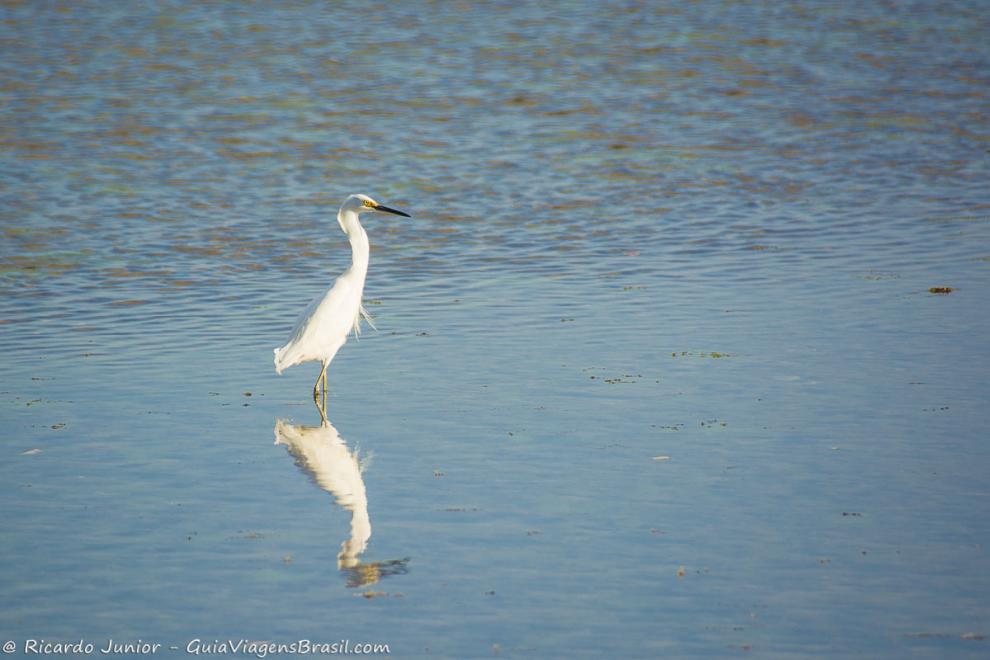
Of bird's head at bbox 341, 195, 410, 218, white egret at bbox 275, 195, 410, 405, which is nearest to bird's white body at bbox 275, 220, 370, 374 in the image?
white egret at bbox 275, 195, 410, 405

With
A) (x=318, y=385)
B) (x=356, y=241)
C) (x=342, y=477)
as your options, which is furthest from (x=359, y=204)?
(x=342, y=477)

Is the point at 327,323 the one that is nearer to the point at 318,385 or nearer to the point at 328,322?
the point at 328,322

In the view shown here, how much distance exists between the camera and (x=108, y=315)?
464 inches

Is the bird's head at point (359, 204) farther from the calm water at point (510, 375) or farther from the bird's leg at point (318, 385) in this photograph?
the bird's leg at point (318, 385)

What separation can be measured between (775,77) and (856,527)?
19.5 m

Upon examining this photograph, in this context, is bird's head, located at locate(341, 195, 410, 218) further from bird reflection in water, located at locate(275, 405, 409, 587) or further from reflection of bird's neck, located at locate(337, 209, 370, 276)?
bird reflection in water, located at locate(275, 405, 409, 587)

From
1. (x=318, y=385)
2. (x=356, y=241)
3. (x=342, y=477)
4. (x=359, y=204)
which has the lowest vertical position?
(x=318, y=385)

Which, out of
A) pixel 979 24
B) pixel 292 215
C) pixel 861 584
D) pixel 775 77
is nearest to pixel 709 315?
pixel 861 584

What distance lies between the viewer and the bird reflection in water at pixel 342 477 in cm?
623

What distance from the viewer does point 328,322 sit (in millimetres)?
9438

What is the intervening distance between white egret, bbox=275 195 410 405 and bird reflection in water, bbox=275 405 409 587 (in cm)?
53

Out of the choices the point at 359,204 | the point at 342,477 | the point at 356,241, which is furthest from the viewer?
the point at 359,204

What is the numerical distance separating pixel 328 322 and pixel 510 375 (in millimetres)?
1332

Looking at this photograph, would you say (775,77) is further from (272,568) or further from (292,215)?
(272,568)
